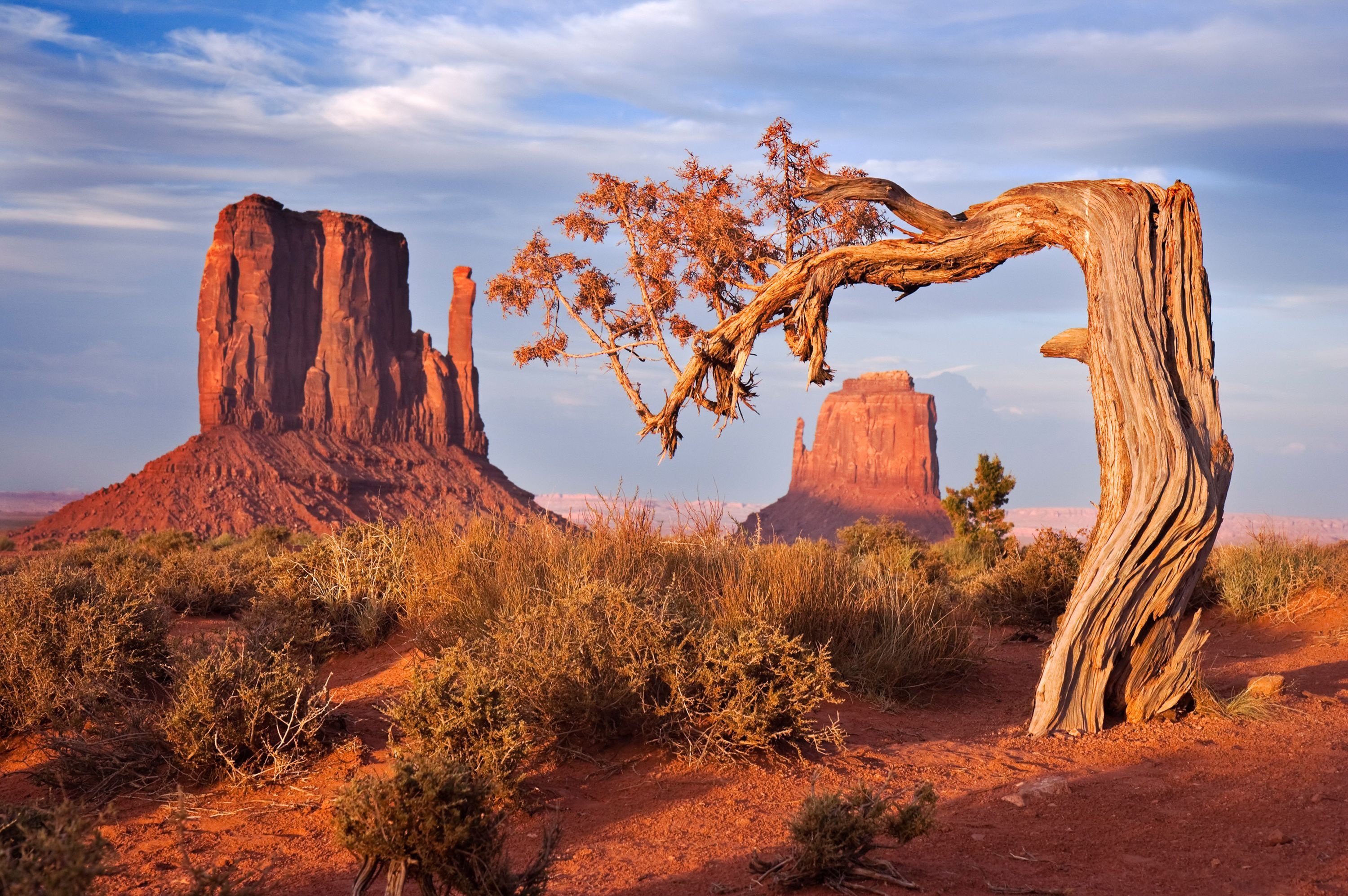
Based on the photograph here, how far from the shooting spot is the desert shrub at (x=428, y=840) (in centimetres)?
333

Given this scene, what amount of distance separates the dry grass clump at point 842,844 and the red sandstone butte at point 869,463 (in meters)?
90.8

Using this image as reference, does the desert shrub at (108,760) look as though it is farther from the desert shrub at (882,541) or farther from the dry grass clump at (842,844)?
the desert shrub at (882,541)

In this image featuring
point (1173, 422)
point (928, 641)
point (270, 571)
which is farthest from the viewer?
point (270, 571)

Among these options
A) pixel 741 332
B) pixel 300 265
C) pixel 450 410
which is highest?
pixel 300 265

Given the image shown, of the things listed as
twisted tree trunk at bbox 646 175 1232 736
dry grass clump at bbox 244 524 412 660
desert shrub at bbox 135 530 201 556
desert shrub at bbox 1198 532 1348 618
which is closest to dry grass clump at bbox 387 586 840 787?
twisted tree trunk at bbox 646 175 1232 736

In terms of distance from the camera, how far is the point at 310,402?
72688 mm

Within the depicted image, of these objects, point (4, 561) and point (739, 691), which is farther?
point (4, 561)

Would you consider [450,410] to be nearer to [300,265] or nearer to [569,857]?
[300,265]

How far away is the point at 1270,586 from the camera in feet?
39.5

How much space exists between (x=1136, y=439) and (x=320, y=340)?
251 ft

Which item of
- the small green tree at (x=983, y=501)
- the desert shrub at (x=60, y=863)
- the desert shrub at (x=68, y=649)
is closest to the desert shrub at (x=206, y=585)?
the desert shrub at (x=68, y=649)

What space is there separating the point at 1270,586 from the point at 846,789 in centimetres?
952

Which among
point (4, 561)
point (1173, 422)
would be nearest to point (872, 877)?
point (1173, 422)

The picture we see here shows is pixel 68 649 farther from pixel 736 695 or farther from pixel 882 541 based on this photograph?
pixel 882 541
